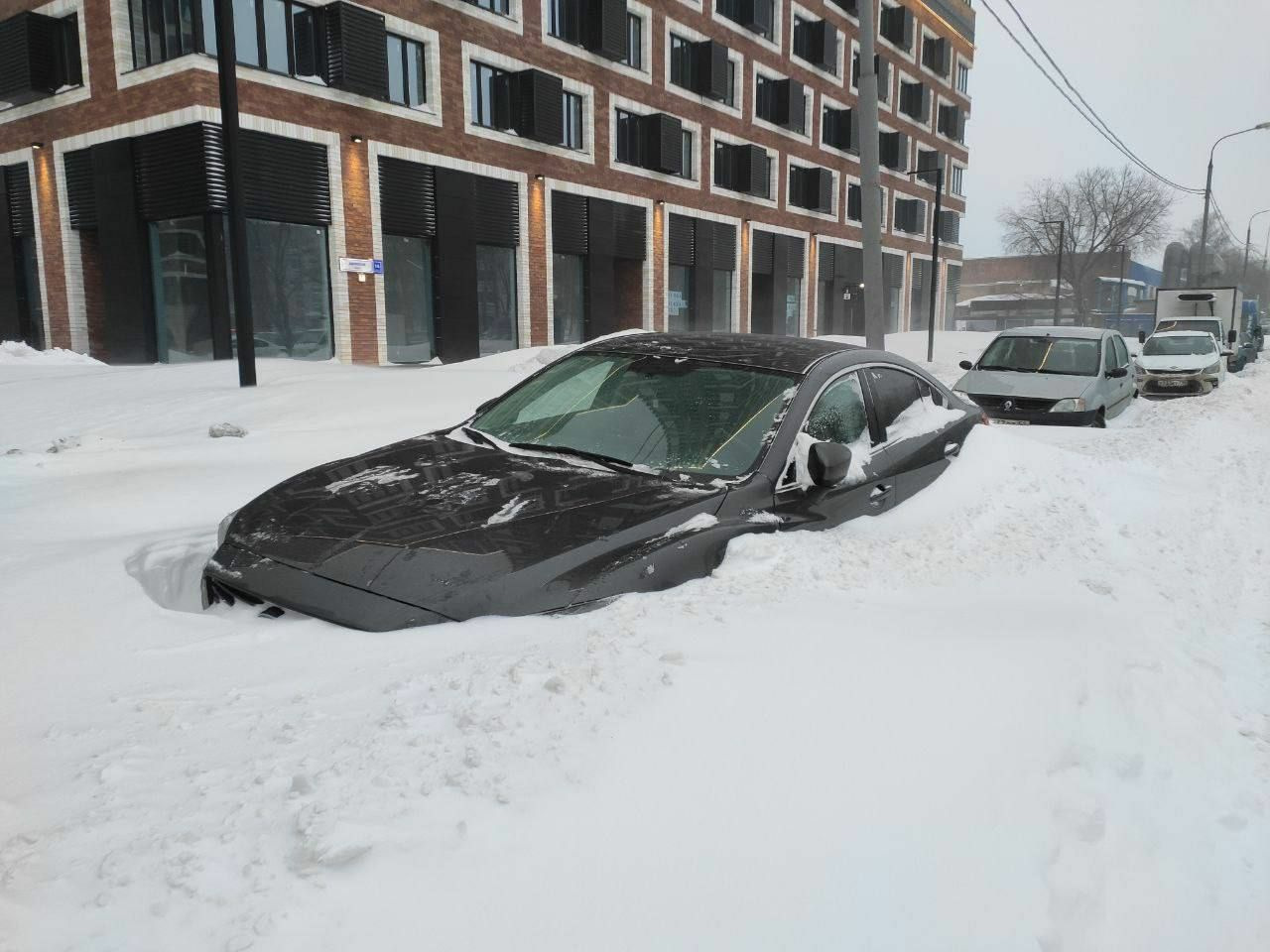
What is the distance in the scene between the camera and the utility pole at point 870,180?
42.4 feet

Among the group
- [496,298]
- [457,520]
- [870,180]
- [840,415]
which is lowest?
[457,520]

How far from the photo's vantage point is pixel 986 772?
246 centimetres

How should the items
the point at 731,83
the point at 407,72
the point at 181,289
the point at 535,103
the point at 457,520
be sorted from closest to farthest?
the point at 457,520
the point at 181,289
the point at 407,72
the point at 535,103
the point at 731,83

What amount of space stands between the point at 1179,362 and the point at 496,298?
584 inches

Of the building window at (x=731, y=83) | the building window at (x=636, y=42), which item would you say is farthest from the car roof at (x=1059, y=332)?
the building window at (x=731, y=83)

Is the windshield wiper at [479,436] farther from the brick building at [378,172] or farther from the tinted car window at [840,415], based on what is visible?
the brick building at [378,172]

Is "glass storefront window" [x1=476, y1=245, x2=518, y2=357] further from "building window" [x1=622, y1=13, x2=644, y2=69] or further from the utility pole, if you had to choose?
the utility pole

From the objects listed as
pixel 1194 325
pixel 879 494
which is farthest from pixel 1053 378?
pixel 1194 325

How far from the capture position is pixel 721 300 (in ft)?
104

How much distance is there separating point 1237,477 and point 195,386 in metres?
11.7

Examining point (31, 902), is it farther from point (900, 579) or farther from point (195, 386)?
point (195, 386)

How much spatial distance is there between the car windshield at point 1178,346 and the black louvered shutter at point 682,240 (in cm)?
1417

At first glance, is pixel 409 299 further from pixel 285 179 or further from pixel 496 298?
pixel 285 179

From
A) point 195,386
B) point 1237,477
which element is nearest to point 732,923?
point 1237,477
